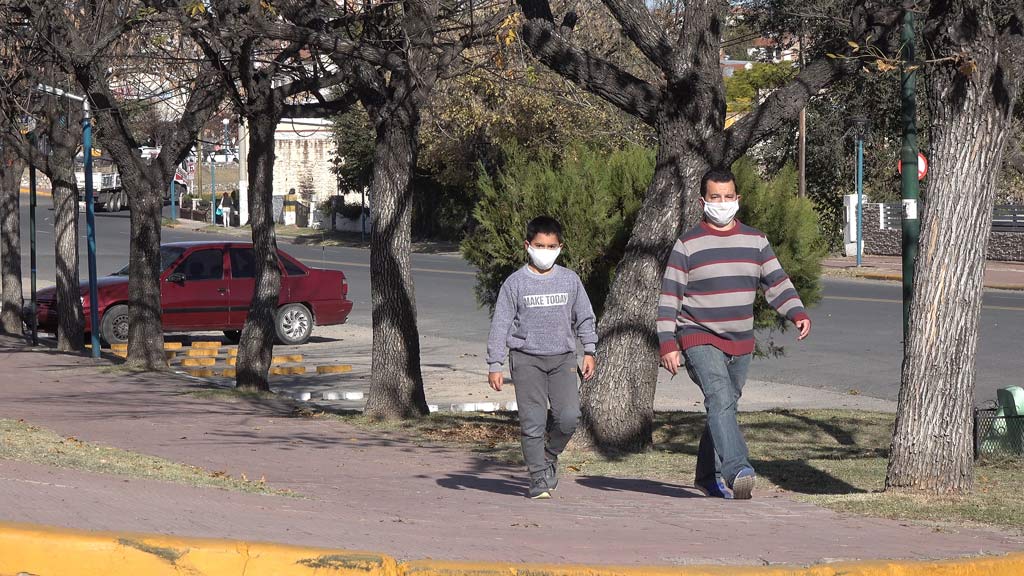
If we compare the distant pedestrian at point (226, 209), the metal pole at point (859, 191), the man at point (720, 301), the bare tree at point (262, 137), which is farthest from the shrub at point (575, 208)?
the distant pedestrian at point (226, 209)

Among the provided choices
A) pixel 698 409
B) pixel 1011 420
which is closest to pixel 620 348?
pixel 1011 420

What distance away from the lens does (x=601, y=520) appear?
6.28 metres

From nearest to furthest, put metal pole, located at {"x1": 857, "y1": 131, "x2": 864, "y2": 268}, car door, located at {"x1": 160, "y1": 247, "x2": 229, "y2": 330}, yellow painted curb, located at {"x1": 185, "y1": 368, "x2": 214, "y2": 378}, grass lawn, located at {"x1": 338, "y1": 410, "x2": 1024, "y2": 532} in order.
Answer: grass lawn, located at {"x1": 338, "y1": 410, "x2": 1024, "y2": 532}, yellow painted curb, located at {"x1": 185, "y1": 368, "x2": 214, "y2": 378}, car door, located at {"x1": 160, "y1": 247, "x2": 229, "y2": 330}, metal pole, located at {"x1": 857, "y1": 131, "x2": 864, "y2": 268}

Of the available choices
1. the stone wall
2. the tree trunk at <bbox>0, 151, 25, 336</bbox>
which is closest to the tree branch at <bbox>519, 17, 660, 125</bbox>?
the tree trunk at <bbox>0, 151, 25, 336</bbox>

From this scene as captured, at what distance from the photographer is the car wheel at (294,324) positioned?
21.0m

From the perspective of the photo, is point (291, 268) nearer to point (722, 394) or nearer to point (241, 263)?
point (241, 263)

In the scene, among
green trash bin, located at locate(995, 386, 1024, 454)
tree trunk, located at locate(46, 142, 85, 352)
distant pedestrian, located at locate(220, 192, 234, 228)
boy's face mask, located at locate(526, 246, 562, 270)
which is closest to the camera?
boy's face mask, located at locate(526, 246, 562, 270)

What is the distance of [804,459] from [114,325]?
13.4 meters

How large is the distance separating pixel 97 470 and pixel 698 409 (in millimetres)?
8154

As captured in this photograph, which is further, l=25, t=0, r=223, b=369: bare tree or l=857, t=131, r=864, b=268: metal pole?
l=857, t=131, r=864, b=268: metal pole

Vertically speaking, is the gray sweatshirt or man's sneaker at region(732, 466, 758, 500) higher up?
the gray sweatshirt

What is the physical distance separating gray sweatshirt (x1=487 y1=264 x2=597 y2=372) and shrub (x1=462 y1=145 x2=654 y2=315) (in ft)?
19.8

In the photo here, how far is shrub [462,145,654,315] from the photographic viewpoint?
1320 cm

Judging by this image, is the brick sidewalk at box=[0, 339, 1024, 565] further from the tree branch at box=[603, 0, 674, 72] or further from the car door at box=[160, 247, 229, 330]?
the car door at box=[160, 247, 229, 330]
